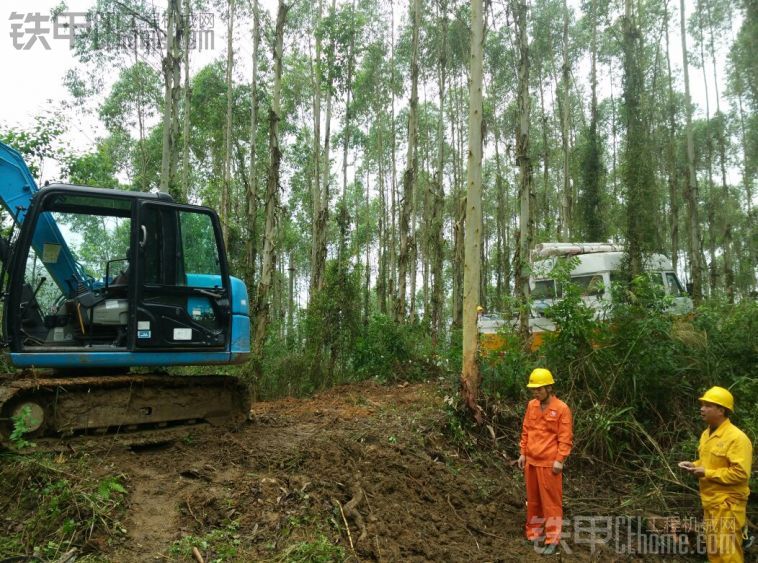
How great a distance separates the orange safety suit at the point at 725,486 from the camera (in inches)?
171

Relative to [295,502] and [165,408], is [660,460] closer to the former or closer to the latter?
[295,502]

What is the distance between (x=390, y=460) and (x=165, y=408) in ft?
8.47

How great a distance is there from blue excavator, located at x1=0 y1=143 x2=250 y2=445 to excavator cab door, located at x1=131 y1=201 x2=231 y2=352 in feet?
0.04

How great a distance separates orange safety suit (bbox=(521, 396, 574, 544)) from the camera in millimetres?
4980

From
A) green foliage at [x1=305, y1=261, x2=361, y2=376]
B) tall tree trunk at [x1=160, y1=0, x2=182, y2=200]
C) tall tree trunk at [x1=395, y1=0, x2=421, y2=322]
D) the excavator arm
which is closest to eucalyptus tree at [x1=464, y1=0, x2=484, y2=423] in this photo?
the excavator arm

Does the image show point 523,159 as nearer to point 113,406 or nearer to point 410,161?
point 410,161

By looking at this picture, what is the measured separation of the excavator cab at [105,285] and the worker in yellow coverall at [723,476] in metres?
4.90

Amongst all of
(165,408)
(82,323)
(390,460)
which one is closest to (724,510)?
(390,460)

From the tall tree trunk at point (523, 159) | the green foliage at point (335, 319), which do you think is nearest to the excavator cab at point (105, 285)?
the green foliage at point (335, 319)

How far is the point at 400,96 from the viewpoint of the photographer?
82.7 feet

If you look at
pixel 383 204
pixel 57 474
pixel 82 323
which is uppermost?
pixel 383 204

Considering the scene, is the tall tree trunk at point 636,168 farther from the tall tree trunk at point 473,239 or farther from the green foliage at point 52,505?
the green foliage at point 52,505

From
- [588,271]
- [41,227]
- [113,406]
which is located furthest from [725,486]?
[588,271]

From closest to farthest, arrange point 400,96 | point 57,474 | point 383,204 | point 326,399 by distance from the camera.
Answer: point 57,474
point 326,399
point 400,96
point 383,204
